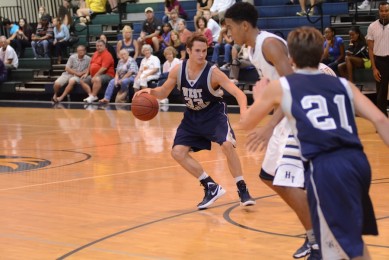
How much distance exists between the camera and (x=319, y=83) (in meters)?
3.94

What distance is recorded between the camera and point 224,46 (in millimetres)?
18359

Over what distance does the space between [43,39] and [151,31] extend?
394cm

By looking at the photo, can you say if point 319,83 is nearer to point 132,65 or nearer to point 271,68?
point 271,68

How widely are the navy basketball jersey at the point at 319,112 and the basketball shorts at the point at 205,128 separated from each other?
3270 mm

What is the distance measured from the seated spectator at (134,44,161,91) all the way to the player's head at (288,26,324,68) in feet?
47.2

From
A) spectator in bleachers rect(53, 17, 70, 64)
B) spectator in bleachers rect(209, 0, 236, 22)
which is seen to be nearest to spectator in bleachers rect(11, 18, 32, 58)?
spectator in bleachers rect(53, 17, 70, 64)

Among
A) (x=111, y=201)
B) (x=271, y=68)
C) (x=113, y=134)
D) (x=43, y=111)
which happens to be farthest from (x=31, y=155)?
(x=43, y=111)

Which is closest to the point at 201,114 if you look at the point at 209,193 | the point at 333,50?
the point at 209,193

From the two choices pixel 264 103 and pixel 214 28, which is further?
pixel 214 28

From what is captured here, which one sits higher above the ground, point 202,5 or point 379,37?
point 202,5

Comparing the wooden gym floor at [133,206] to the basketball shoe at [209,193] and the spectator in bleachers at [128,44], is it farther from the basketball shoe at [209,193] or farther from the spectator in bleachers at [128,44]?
the spectator in bleachers at [128,44]

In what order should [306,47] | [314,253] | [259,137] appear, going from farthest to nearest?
1. [314,253]
2. [259,137]
3. [306,47]

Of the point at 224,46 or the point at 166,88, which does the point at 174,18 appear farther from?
the point at 166,88

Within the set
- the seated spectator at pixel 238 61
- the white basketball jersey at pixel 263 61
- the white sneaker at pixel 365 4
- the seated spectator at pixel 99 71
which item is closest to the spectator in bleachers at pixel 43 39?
the seated spectator at pixel 99 71
